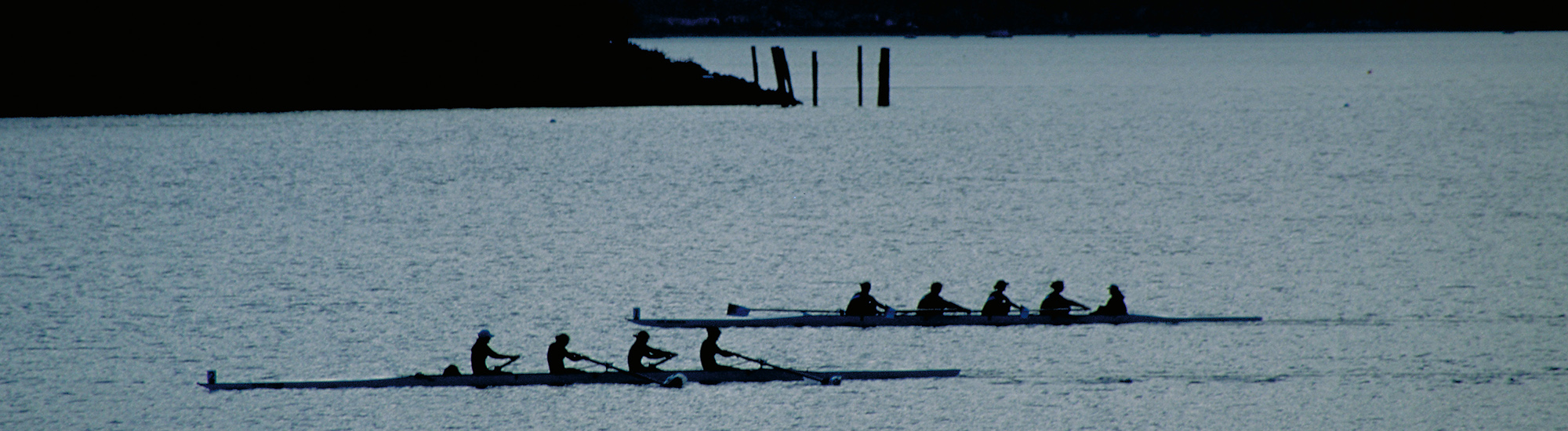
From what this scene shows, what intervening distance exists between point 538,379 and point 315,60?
48113 mm

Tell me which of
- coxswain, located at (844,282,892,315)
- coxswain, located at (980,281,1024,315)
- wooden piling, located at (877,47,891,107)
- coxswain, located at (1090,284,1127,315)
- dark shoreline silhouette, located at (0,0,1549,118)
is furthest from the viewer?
wooden piling, located at (877,47,891,107)

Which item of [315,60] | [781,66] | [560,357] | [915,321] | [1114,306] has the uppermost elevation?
[781,66]

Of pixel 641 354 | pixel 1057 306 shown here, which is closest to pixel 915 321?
pixel 1057 306

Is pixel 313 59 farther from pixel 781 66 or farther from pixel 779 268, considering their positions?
pixel 779 268

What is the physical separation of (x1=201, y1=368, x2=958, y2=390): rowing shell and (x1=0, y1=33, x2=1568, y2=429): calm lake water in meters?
0.15

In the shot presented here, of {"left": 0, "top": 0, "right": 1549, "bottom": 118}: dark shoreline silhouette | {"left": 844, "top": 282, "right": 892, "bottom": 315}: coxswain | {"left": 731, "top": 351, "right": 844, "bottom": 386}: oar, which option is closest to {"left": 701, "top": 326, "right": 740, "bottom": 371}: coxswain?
{"left": 731, "top": 351, "right": 844, "bottom": 386}: oar

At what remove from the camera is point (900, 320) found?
2381 centimetres

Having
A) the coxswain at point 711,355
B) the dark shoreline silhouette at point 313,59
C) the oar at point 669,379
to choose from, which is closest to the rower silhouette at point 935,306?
the coxswain at point 711,355

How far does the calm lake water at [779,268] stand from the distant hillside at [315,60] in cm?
171

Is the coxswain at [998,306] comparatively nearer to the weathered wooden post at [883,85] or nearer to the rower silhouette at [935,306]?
the rower silhouette at [935,306]

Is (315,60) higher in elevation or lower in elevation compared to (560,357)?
higher

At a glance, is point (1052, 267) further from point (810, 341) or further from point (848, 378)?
point (848, 378)

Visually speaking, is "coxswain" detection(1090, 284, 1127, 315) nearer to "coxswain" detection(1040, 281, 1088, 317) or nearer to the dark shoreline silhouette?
"coxswain" detection(1040, 281, 1088, 317)

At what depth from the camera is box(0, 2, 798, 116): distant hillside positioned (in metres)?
61.5
